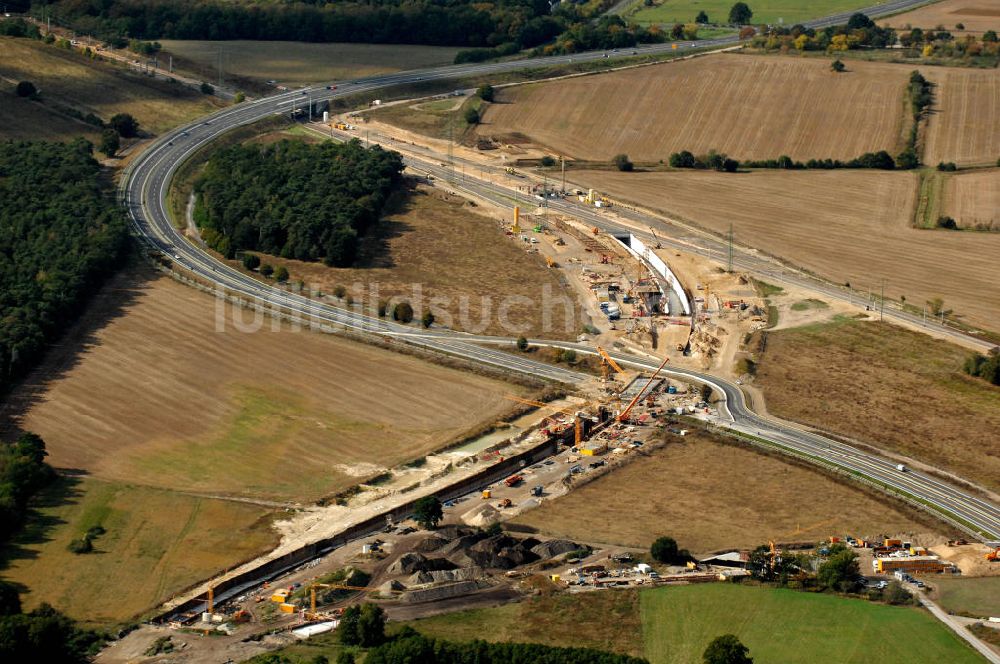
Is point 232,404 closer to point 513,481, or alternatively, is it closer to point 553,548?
point 513,481

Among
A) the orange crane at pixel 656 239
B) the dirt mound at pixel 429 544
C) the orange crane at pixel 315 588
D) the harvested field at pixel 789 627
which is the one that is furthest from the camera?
the orange crane at pixel 656 239

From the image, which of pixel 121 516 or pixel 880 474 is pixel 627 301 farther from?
pixel 121 516

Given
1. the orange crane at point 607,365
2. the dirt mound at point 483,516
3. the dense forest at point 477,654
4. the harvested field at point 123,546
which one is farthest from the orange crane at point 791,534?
the harvested field at point 123,546

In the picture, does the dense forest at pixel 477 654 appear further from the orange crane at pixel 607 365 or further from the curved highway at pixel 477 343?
the orange crane at pixel 607 365

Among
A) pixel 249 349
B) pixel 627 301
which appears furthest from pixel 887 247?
pixel 249 349

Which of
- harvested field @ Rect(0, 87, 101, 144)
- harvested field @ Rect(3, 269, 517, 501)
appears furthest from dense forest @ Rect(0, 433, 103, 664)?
harvested field @ Rect(0, 87, 101, 144)

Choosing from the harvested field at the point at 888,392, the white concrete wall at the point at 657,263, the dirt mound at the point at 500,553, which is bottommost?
the dirt mound at the point at 500,553

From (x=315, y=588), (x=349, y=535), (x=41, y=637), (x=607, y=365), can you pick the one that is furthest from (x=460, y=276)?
(x=41, y=637)
